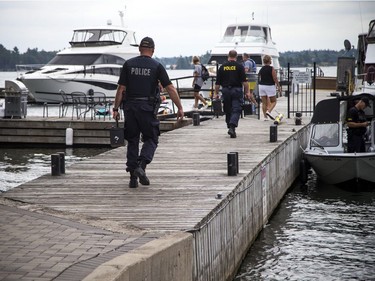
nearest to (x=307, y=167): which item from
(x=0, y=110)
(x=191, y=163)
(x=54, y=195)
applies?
(x=191, y=163)

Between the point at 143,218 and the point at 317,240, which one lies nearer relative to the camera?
the point at 143,218

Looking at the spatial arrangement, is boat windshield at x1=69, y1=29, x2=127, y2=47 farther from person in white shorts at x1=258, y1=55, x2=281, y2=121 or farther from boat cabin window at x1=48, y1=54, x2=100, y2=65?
person in white shorts at x1=258, y1=55, x2=281, y2=121

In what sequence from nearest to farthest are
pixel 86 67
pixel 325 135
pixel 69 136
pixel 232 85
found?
pixel 232 85 → pixel 325 135 → pixel 69 136 → pixel 86 67

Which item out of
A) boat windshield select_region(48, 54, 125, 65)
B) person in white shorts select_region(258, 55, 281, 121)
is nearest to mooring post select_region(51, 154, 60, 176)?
person in white shorts select_region(258, 55, 281, 121)

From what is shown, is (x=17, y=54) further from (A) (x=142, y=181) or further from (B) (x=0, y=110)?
(A) (x=142, y=181)

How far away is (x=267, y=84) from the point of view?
2472 centimetres

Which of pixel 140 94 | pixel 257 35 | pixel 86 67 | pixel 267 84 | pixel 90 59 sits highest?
pixel 257 35

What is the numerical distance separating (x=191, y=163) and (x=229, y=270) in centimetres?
384

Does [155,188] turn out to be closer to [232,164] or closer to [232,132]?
[232,164]

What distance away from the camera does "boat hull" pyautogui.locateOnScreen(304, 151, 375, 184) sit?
738 inches

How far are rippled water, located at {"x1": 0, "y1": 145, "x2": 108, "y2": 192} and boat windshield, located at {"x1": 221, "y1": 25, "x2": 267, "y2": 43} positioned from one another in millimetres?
24278

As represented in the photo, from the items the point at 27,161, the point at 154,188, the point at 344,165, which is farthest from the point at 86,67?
the point at 154,188

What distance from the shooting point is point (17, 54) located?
106375 millimetres

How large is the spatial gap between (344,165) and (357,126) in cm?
96
